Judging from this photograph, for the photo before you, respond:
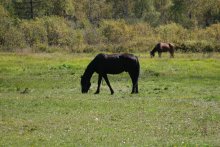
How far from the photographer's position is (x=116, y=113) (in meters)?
20.8

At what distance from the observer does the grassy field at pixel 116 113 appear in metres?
15.6

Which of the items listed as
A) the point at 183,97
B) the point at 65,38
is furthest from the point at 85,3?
the point at 183,97

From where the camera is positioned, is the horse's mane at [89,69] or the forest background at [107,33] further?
the forest background at [107,33]

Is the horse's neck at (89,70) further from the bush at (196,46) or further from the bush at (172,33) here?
the bush at (172,33)

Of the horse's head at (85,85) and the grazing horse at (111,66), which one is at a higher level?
the grazing horse at (111,66)

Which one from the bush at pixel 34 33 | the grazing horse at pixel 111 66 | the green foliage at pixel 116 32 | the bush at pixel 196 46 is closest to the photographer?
the grazing horse at pixel 111 66

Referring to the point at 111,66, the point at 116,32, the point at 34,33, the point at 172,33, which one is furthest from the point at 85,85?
the point at 116,32

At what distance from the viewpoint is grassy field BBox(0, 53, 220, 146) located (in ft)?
51.3

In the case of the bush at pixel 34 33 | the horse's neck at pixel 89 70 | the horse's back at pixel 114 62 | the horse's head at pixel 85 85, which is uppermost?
the horse's back at pixel 114 62

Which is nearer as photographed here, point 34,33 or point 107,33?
point 34,33

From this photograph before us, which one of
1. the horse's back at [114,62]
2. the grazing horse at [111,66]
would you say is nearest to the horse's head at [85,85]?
the grazing horse at [111,66]

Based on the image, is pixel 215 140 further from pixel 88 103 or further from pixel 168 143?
pixel 88 103

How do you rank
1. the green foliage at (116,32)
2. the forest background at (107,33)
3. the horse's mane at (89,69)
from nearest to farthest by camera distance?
the horse's mane at (89,69), the forest background at (107,33), the green foliage at (116,32)

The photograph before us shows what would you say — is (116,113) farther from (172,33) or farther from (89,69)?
(172,33)
